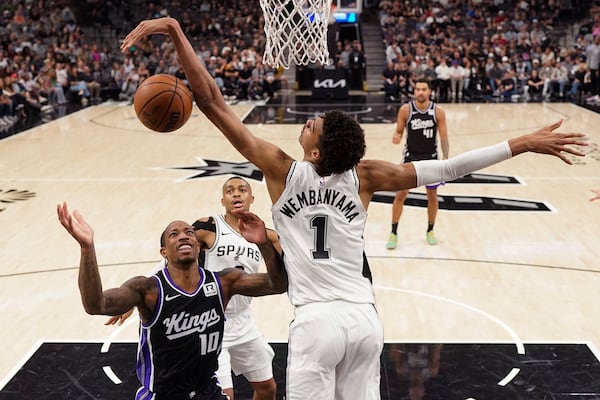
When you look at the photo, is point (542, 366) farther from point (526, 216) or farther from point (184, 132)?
point (184, 132)

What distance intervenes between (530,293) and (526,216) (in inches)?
109

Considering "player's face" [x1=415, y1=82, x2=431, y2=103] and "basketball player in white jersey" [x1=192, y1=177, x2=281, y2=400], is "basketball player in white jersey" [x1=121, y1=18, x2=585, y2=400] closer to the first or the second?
"basketball player in white jersey" [x1=192, y1=177, x2=281, y2=400]

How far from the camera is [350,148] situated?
3514 millimetres

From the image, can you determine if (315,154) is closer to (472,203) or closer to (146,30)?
(146,30)

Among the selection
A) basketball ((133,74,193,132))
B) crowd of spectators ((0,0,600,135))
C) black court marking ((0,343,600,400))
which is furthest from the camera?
crowd of spectators ((0,0,600,135))

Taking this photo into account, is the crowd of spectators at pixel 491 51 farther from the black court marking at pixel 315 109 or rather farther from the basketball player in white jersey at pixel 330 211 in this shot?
the basketball player in white jersey at pixel 330 211

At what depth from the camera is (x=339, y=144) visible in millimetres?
3506

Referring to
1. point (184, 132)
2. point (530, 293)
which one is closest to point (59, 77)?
point (184, 132)

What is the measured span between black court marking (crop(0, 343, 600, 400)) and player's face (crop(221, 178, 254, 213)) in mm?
1254

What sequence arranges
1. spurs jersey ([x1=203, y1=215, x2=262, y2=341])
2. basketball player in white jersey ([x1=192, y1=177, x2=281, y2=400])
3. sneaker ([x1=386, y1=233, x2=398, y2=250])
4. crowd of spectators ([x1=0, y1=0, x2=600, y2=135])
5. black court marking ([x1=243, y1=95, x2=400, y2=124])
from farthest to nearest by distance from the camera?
1. crowd of spectators ([x1=0, y1=0, x2=600, y2=135])
2. black court marking ([x1=243, y1=95, x2=400, y2=124])
3. sneaker ([x1=386, y1=233, x2=398, y2=250])
4. spurs jersey ([x1=203, y1=215, x2=262, y2=341])
5. basketball player in white jersey ([x1=192, y1=177, x2=281, y2=400])

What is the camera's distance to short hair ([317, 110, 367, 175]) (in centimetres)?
351

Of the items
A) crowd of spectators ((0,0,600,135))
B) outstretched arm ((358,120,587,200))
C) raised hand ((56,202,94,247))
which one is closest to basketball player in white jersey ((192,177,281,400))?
outstretched arm ((358,120,587,200))

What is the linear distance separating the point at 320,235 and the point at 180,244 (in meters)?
0.64

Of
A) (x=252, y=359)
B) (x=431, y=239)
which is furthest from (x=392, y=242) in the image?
(x=252, y=359)
